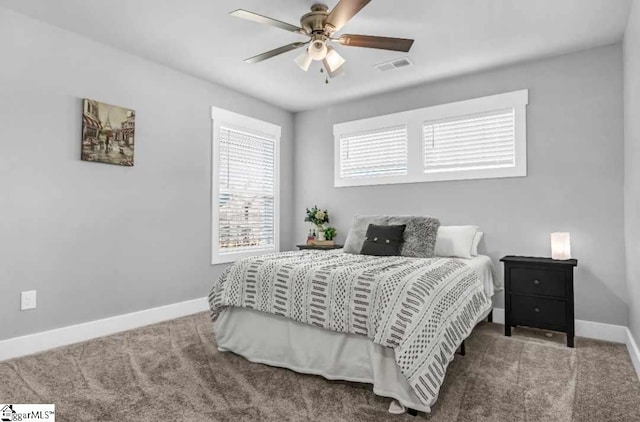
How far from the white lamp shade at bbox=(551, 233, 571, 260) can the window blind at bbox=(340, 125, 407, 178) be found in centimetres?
173

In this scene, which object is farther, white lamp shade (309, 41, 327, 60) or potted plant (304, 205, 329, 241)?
potted plant (304, 205, 329, 241)

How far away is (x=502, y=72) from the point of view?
3.90 meters

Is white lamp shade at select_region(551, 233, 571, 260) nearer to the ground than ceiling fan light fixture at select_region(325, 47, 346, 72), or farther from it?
nearer to the ground

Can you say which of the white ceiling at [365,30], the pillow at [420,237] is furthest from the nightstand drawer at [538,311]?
the white ceiling at [365,30]

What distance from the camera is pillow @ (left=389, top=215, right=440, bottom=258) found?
344 centimetres

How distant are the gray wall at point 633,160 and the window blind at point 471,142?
0.94 m

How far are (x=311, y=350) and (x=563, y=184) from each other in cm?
280

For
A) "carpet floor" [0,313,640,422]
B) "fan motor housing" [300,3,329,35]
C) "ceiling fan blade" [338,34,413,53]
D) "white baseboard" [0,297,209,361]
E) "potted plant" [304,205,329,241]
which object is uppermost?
"fan motor housing" [300,3,329,35]

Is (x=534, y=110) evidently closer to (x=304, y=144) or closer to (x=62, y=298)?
(x=304, y=144)

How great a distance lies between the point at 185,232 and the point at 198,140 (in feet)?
3.35

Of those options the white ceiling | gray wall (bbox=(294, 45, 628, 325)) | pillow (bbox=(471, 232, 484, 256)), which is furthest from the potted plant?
pillow (bbox=(471, 232, 484, 256))

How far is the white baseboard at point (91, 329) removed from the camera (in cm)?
285

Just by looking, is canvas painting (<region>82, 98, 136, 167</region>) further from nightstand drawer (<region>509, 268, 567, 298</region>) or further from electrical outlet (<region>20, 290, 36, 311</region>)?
nightstand drawer (<region>509, 268, 567, 298</region>)

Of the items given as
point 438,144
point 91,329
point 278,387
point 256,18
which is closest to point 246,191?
point 91,329
